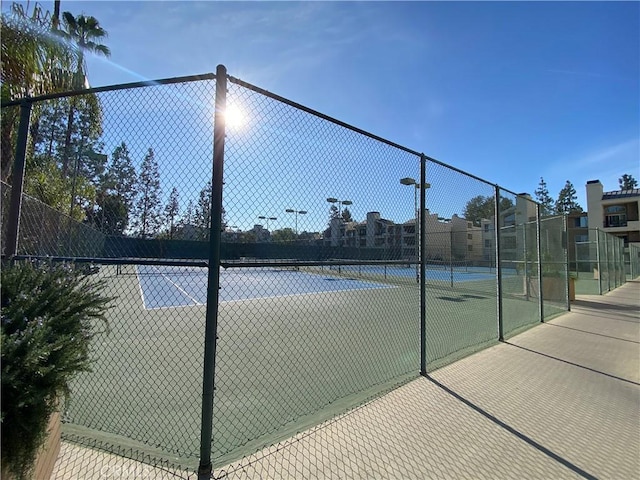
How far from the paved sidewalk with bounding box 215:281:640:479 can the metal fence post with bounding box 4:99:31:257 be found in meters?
2.59

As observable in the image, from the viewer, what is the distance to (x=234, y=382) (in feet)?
13.5

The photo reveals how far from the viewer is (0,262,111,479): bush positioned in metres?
1.61

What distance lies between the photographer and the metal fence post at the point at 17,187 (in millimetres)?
3055

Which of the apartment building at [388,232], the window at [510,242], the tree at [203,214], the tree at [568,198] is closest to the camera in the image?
the tree at [203,214]

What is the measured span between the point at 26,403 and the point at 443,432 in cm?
283

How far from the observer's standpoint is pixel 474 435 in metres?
2.91

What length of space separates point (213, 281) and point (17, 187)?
7.13 ft

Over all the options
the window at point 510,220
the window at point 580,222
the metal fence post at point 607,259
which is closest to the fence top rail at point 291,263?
the window at point 510,220

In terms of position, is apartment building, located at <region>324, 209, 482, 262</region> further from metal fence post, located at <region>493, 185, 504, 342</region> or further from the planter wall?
the planter wall

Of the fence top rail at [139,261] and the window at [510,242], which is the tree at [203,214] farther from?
the window at [510,242]

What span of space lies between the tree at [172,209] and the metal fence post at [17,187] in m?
1.48

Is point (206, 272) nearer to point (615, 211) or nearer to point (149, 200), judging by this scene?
point (149, 200)

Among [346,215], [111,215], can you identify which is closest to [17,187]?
[111,215]

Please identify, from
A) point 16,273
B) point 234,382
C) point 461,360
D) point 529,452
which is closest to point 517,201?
point 461,360
